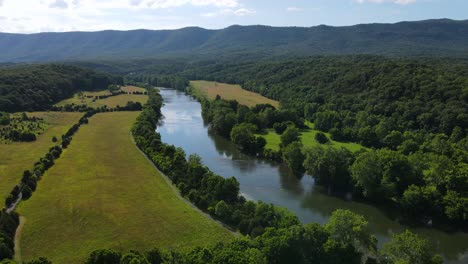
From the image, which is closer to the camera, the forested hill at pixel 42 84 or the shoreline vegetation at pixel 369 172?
the shoreline vegetation at pixel 369 172

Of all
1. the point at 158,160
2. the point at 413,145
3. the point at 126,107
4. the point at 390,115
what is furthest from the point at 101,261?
the point at 126,107

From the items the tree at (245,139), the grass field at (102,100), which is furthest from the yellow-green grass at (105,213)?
the grass field at (102,100)

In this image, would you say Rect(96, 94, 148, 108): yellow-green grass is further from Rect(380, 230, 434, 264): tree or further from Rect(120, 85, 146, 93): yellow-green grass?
Rect(380, 230, 434, 264): tree

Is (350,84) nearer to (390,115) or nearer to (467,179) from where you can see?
(390,115)

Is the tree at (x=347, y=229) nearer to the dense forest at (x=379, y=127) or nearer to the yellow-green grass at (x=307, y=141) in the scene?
the dense forest at (x=379, y=127)

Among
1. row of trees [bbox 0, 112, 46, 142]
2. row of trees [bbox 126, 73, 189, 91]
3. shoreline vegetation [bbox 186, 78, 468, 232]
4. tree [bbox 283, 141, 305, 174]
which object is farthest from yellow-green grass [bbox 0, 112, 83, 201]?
row of trees [bbox 126, 73, 189, 91]

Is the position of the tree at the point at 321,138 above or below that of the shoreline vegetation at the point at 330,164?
below
